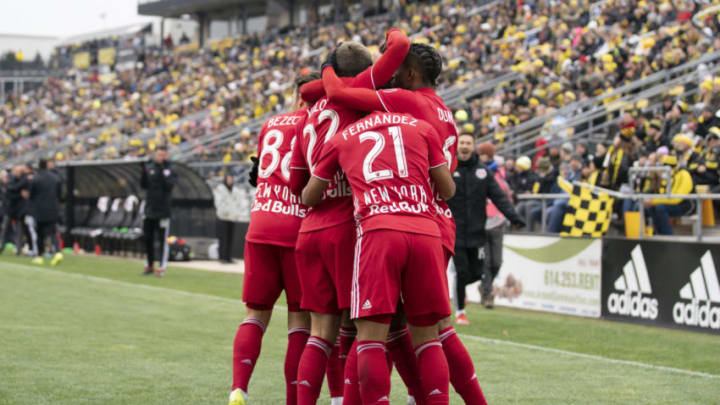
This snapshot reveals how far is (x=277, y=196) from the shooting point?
18.5 feet

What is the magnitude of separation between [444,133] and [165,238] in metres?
12.1

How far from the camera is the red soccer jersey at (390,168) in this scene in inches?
181

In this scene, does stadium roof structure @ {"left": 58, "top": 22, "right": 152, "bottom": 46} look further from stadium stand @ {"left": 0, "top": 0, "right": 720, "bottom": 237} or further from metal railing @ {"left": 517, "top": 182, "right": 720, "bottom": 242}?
metal railing @ {"left": 517, "top": 182, "right": 720, "bottom": 242}

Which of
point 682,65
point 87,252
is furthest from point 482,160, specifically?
point 87,252

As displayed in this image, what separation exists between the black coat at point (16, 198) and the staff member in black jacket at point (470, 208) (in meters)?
13.8

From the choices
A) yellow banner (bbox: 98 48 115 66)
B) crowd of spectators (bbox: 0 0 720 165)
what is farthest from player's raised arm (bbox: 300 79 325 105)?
yellow banner (bbox: 98 48 115 66)

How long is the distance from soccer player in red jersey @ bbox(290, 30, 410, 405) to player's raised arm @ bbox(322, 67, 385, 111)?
83 mm

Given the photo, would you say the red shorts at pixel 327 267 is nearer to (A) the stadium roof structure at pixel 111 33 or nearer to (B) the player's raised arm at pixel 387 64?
(B) the player's raised arm at pixel 387 64

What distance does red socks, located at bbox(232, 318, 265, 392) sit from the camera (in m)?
5.49

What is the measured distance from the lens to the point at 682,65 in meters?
18.3

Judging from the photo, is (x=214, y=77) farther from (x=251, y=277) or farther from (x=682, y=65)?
(x=251, y=277)

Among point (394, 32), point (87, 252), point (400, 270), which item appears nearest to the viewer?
point (400, 270)

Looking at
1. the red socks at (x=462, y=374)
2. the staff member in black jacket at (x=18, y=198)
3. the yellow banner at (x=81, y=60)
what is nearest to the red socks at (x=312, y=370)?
the red socks at (x=462, y=374)

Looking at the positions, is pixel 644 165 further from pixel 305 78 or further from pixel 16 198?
pixel 16 198
